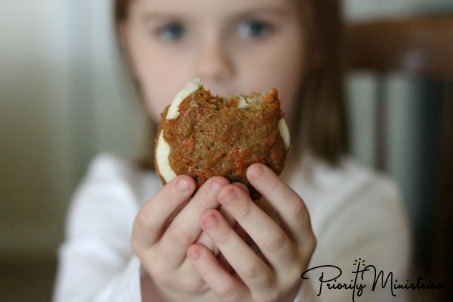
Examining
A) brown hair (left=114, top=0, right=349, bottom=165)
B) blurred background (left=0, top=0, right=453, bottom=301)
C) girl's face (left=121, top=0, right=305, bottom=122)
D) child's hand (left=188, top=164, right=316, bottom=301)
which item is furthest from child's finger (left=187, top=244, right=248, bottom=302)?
blurred background (left=0, top=0, right=453, bottom=301)

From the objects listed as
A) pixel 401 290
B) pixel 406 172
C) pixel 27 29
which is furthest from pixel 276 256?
pixel 27 29

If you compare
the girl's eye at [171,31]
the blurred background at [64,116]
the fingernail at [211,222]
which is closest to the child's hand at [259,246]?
the fingernail at [211,222]

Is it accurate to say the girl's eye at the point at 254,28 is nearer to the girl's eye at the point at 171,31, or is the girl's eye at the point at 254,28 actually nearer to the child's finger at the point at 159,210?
the girl's eye at the point at 171,31

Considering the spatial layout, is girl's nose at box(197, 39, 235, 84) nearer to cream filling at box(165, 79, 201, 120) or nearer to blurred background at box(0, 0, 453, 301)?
cream filling at box(165, 79, 201, 120)

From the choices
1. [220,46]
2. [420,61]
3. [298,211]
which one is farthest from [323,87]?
[298,211]

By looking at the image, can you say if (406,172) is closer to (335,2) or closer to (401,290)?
(335,2)

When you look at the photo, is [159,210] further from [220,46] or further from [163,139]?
[220,46]
